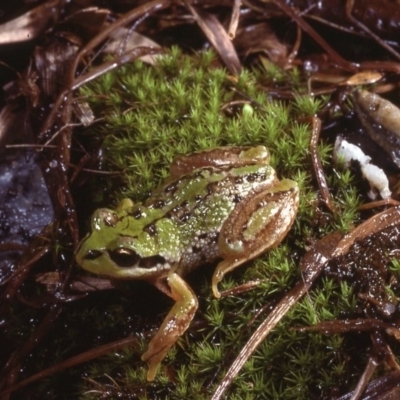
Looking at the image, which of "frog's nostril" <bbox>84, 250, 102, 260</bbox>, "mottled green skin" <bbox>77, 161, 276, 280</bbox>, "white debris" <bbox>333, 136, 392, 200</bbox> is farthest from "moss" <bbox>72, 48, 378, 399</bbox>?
"frog's nostril" <bbox>84, 250, 102, 260</bbox>

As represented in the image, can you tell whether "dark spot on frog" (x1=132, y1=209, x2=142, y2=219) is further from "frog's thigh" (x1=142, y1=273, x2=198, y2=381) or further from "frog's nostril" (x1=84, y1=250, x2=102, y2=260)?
"frog's thigh" (x1=142, y1=273, x2=198, y2=381)

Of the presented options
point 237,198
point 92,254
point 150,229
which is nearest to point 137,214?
point 150,229

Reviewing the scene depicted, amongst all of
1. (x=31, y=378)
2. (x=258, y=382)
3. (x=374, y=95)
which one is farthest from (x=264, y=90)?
(x=31, y=378)

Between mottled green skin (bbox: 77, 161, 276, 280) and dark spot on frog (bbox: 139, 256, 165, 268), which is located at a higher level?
mottled green skin (bbox: 77, 161, 276, 280)

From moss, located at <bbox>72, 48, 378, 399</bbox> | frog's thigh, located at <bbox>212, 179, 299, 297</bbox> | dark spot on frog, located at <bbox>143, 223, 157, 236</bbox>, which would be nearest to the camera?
moss, located at <bbox>72, 48, 378, 399</bbox>

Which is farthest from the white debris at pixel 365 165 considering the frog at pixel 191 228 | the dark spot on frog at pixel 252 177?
the dark spot on frog at pixel 252 177

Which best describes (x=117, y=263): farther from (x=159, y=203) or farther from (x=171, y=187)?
(x=171, y=187)

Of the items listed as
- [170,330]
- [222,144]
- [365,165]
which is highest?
[222,144]
